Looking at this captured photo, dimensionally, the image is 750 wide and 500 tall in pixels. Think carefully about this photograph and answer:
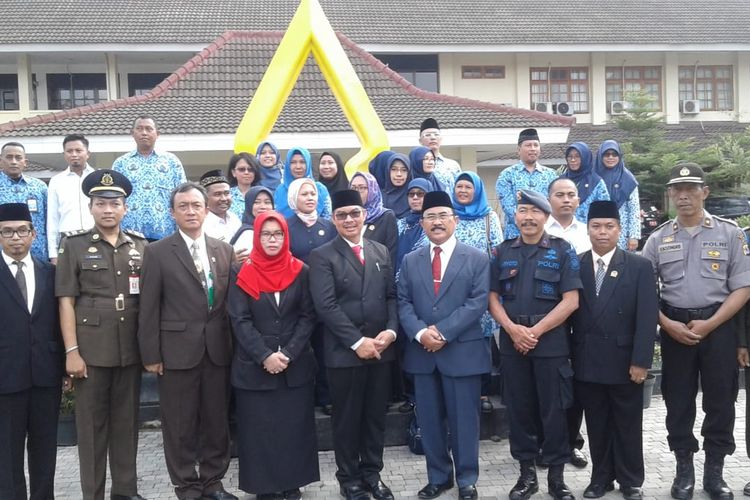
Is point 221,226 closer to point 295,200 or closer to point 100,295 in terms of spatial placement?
point 295,200

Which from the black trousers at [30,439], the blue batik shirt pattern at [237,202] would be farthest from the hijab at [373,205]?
the black trousers at [30,439]

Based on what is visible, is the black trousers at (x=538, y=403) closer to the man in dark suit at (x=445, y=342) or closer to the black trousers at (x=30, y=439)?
the man in dark suit at (x=445, y=342)

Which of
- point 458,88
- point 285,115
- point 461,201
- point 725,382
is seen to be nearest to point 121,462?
point 461,201

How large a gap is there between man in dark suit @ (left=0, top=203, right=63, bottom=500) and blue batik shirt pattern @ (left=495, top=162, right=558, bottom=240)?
391cm

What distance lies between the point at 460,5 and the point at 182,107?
12540 millimetres

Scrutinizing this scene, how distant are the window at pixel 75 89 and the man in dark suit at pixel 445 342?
16793mm

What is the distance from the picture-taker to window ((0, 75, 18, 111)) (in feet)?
60.4

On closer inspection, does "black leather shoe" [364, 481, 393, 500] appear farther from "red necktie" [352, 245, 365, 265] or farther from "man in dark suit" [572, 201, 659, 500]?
"red necktie" [352, 245, 365, 265]

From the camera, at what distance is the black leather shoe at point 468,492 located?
4.15m

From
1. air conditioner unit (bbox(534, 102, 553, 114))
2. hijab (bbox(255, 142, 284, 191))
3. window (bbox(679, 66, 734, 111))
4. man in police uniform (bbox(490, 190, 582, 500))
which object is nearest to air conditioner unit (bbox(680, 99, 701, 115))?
window (bbox(679, 66, 734, 111))

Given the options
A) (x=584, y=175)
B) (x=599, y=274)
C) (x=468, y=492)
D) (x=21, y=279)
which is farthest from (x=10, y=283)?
(x=584, y=175)

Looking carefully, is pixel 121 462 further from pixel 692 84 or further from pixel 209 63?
pixel 692 84

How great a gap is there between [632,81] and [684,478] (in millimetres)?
17853

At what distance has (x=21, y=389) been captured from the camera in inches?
155
